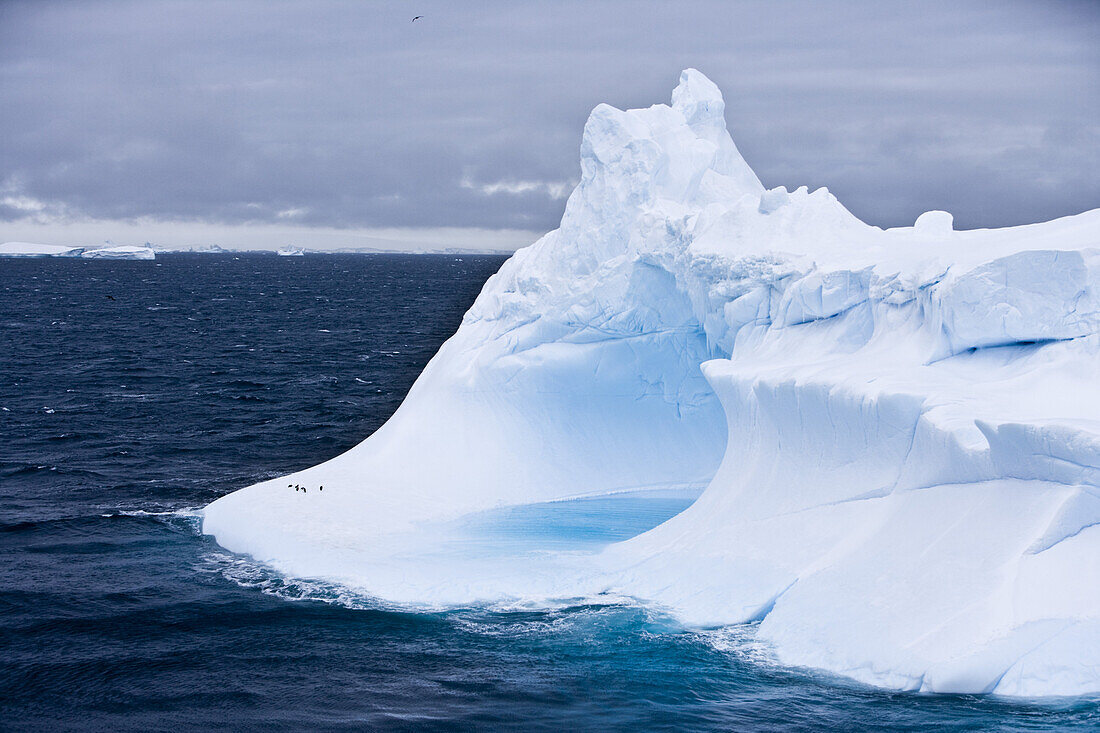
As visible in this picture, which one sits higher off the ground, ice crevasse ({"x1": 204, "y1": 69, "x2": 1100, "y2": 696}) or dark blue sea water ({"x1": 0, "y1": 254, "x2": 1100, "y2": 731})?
ice crevasse ({"x1": 204, "y1": 69, "x2": 1100, "y2": 696})

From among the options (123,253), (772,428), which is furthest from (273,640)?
(123,253)

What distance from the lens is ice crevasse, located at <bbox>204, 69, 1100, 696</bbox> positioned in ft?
48.5

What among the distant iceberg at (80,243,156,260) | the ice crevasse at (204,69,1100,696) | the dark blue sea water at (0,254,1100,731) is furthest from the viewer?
the distant iceberg at (80,243,156,260)

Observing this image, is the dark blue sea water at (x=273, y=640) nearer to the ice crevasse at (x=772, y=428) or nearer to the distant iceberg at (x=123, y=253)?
the ice crevasse at (x=772, y=428)

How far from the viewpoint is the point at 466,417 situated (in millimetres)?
27297

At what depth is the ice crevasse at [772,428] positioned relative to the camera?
14.8 metres

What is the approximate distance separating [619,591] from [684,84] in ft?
52.9

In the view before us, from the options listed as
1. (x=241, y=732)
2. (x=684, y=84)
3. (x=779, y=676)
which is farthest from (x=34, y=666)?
(x=684, y=84)

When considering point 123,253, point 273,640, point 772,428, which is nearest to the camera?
point 273,640

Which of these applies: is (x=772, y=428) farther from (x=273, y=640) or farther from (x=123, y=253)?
(x=123, y=253)

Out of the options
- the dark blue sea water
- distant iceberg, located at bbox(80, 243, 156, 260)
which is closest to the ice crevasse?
the dark blue sea water

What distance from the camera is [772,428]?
20297mm

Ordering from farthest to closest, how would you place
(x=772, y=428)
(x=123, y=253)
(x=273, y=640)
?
(x=123, y=253) → (x=772, y=428) → (x=273, y=640)

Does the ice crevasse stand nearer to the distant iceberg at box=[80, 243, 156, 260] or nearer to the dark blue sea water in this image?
the dark blue sea water
